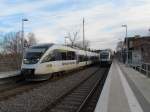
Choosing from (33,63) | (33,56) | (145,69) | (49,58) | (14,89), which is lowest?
(14,89)

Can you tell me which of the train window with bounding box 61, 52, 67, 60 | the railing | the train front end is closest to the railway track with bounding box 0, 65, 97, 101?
the train front end

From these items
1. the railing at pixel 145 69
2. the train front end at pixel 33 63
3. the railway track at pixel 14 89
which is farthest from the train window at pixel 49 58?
the railing at pixel 145 69

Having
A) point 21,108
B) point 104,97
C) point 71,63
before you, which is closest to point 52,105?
point 21,108

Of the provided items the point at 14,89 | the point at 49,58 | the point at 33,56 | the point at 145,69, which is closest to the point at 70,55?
the point at 145,69

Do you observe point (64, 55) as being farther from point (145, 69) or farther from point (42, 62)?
point (145, 69)

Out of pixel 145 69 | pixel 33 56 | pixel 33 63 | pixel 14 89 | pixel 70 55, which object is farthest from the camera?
pixel 70 55

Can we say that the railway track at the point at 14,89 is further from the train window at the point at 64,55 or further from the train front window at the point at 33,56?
the train window at the point at 64,55

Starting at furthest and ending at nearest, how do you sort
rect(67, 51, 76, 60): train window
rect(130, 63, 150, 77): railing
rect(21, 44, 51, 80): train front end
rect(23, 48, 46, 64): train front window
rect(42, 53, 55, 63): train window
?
rect(67, 51, 76, 60): train window
rect(130, 63, 150, 77): railing
rect(42, 53, 55, 63): train window
rect(23, 48, 46, 64): train front window
rect(21, 44, 51, 80): train front end

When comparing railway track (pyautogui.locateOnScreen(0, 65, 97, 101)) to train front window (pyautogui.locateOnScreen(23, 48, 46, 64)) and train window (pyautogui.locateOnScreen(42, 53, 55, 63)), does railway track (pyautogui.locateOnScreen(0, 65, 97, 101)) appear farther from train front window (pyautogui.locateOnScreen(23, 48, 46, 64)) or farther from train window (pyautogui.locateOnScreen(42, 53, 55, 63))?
train window (pyautogui.locateOnScreen(42, 53, 55, 63))

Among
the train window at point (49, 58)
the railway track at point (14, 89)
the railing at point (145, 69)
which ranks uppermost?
the train window at point (49, 58)

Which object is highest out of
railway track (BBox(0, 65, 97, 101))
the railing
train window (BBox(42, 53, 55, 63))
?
train window (BBox(42, 53, 55, 63))

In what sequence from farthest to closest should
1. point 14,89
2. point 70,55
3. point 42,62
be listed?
point 70,55 → point 42,62 → point 14,89

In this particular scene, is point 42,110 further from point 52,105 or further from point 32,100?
point 32,100

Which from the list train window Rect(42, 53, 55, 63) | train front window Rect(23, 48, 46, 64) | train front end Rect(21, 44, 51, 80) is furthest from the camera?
train window Rect(42, 53, 55, 63)
